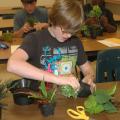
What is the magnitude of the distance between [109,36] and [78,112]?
7.09 feet

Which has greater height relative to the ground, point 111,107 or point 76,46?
point 76,46

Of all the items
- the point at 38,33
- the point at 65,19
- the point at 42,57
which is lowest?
the point at 42,57

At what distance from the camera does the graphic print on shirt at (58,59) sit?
6.70 ft

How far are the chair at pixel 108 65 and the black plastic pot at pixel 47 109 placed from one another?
1.07 m

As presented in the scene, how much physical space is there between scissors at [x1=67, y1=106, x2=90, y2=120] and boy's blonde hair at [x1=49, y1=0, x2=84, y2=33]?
0.47m

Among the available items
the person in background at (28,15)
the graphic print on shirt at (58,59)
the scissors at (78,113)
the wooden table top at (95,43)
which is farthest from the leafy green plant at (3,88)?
the person in background at (28,15)

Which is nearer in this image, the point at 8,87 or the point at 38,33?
the point at 8,87

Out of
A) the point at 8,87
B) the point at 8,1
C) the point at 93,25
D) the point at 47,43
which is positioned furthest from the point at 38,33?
the point at 8,1

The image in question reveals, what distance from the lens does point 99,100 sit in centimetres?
144

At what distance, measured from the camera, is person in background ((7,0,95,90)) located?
1.64 m

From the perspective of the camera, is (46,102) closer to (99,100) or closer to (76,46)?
(99,100)

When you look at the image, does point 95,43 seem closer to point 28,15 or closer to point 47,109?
point 28,15

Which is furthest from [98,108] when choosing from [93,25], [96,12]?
[96,12]

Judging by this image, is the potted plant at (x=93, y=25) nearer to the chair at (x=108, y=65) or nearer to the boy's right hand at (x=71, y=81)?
the chair at (x=108, y=65)
